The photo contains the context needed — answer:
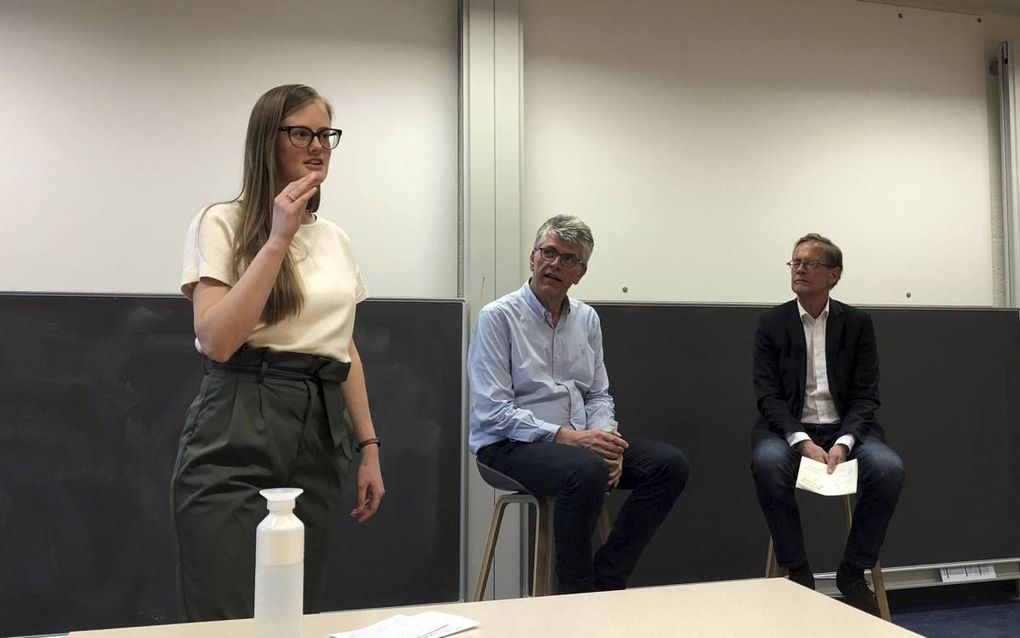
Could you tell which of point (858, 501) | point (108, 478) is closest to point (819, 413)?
point (858, 501)

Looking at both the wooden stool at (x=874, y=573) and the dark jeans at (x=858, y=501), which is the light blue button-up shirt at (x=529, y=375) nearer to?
the dark jeans at (x=858, y=501)

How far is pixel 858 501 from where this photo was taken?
2.33m

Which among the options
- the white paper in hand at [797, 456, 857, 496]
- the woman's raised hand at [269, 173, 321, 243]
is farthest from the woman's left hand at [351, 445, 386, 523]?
the white paper in hand at [797, 456, 857, 496]

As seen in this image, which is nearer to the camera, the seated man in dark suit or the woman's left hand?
the woman's left hand

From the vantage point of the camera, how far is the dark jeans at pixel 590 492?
1.98 metres

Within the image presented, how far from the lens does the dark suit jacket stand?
255 cm

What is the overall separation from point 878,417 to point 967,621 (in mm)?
851

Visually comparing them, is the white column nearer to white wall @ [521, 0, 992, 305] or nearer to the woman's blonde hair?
white wall @ [521, 0, 992, 305]

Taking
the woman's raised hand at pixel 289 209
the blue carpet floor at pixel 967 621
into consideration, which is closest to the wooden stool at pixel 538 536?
the woman's raised hand at pixel 289 209

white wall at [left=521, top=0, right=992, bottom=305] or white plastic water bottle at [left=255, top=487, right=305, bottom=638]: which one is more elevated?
white wall at [left=521, top=0, right=992, bottom=305]

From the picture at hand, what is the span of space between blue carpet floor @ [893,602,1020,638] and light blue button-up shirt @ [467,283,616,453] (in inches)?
59.9

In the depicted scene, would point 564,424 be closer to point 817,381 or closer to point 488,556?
point 488,556

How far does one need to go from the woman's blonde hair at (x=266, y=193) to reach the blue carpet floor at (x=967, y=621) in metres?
Result: 2.57

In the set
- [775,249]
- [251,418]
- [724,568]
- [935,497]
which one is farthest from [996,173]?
[251,418]
